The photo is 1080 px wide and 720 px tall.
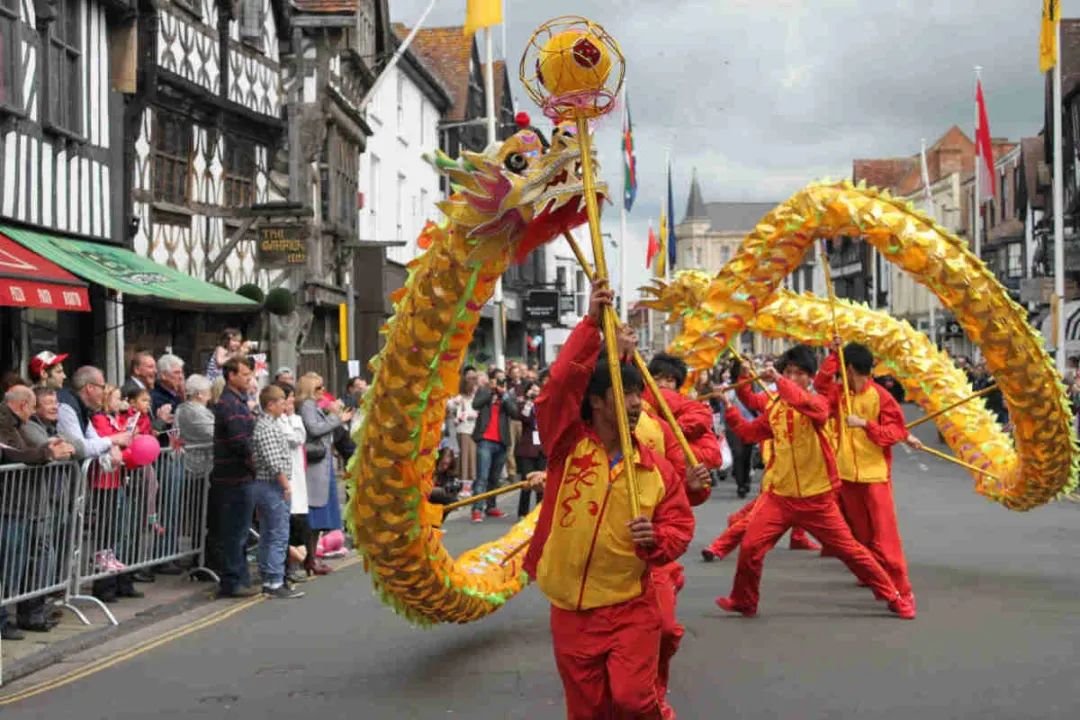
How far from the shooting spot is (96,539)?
10953mm

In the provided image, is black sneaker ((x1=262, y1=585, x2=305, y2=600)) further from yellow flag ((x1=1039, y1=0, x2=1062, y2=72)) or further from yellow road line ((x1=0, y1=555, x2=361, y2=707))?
yellow flag ((x1=1039, y1=0, x2=1062, y2=72))

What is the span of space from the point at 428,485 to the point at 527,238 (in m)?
1.58

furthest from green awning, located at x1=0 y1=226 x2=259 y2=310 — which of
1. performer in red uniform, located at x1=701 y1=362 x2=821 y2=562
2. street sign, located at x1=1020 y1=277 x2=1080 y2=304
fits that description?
street sign, located at x1=1020 y1=277 x2=1080 y2=304

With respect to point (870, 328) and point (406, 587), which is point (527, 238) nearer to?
point (406, 587)

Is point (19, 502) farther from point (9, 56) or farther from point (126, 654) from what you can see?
point (9, 56)

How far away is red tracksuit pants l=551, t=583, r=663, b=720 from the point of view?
570cm

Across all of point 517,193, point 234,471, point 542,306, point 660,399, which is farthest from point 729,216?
point 660,399

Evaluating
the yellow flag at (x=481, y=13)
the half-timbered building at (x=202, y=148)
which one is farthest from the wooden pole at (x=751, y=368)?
the yellow flag at (x=481, y=13)

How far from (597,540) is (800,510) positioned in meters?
4.72

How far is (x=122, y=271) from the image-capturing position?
692 inches

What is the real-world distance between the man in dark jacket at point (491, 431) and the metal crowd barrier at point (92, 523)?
20.6ft

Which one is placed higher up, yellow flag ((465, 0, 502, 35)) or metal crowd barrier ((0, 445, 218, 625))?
yellow flag ((465, 0, 502, 35))

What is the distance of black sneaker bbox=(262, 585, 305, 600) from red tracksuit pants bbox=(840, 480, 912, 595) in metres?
4.24

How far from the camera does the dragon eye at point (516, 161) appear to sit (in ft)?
23.8
